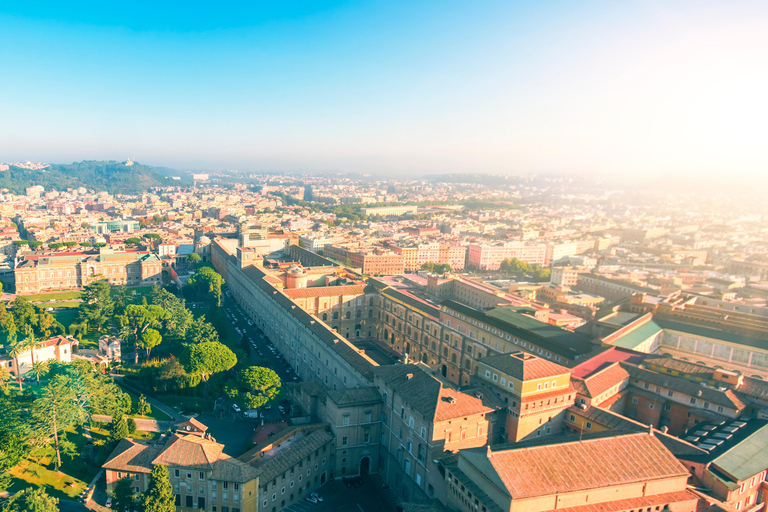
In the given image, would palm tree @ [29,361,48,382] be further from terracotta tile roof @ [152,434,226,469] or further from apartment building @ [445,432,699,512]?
apartment building @ [445,432,699,512]

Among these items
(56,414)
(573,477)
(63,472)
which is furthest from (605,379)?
(56,414)

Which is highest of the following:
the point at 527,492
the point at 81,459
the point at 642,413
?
the point at 527,492

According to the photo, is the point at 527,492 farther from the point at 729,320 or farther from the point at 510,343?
the point at 729,320

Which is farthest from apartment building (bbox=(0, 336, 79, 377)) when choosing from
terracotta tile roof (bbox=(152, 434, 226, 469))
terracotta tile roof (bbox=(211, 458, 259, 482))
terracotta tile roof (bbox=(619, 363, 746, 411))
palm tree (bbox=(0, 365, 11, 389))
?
terracotta tile roof (bbox=(619, 363, 746, 411))

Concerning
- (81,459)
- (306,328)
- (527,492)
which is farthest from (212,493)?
(306,328)

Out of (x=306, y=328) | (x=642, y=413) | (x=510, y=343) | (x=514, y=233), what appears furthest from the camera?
(x=514, y=233)

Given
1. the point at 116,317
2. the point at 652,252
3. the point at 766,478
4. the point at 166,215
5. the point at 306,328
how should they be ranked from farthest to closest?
the point at 166,215 → the point at 652,252 → the point at 116,317 → the point at 306,328 → the point at 766,478

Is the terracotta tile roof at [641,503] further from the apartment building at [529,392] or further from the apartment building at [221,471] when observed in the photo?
the apartment building at [221,471]
